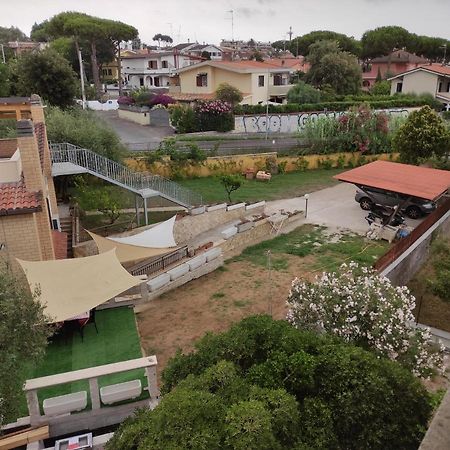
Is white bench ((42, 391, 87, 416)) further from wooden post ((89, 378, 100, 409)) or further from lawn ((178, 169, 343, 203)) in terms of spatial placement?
lawn ((178, 169, 343, 203))

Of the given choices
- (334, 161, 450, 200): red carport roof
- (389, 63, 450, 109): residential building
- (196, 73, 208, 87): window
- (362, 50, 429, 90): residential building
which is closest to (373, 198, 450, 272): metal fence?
(334, 161, 450, 200): red carport roof

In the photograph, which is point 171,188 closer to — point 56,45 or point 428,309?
point 428,309

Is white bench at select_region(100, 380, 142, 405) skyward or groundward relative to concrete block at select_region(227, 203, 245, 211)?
groundward

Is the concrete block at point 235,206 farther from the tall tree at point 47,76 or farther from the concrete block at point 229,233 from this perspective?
the tall tree at point 47,76

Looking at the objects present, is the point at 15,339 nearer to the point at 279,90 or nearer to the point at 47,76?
the point at 47,76

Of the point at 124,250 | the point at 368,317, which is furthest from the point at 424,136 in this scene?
the point at 368,317

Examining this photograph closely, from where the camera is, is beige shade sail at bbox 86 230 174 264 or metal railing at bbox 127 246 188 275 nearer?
beige shade sail at bbox 86 230 174 264
